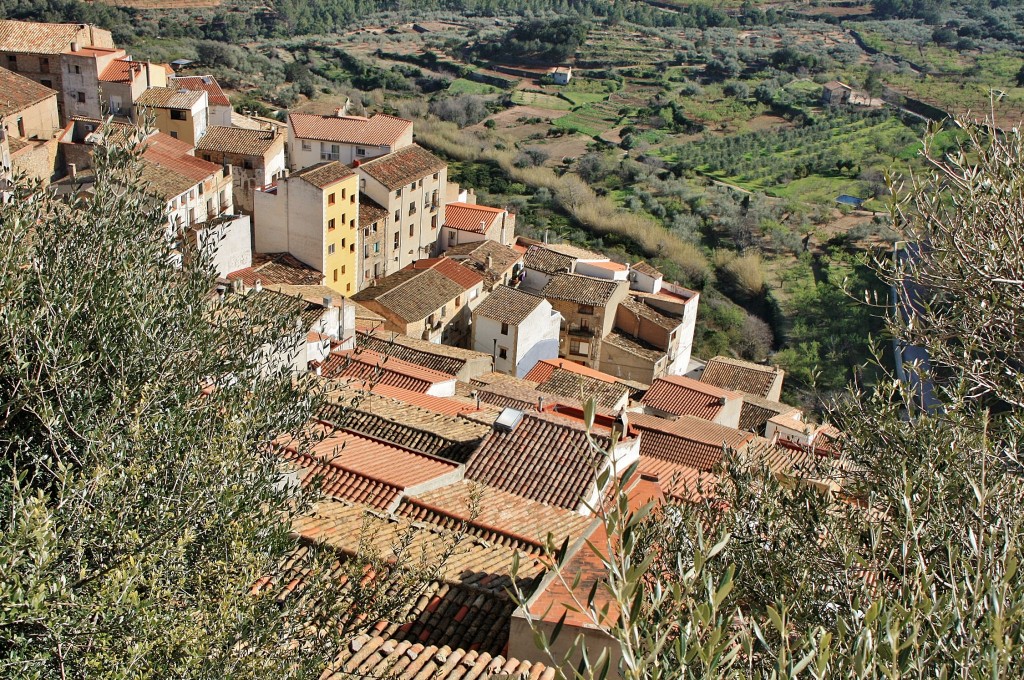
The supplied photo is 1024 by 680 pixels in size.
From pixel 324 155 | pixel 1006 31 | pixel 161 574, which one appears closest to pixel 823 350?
pixel 324 155

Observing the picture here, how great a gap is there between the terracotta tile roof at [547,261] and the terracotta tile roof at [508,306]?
3.66 metres

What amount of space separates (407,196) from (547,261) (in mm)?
5342

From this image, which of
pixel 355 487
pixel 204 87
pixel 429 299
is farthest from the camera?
pixel 204 87

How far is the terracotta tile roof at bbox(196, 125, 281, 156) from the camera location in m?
31.1

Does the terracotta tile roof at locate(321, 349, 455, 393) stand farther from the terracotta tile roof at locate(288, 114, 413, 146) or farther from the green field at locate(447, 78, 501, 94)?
the green field at locate(447, 78, 501, 94)

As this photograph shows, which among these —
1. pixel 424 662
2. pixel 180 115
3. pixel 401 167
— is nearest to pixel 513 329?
pixel 401 167

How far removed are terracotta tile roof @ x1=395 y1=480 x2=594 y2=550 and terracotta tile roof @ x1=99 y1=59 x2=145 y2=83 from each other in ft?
87.2

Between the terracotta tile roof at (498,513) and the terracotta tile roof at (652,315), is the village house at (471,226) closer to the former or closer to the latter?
the terracotta tile roof at (652,315)

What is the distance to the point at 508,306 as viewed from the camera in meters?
29.0

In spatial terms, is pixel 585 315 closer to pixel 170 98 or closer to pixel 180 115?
pixel 180 115

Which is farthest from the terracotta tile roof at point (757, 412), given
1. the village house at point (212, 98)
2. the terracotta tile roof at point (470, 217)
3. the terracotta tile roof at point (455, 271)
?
the village house at point (212, 98)

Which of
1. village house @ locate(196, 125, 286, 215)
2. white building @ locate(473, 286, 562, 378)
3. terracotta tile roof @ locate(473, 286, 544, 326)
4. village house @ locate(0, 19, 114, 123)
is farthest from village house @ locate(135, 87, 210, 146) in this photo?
white building @ locate(473, 286, 562, 378)

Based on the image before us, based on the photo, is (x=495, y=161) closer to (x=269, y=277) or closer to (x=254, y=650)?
(x=269, y=277)

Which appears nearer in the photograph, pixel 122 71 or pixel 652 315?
pixel 652 315
